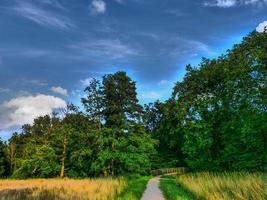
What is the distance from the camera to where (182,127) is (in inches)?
1842

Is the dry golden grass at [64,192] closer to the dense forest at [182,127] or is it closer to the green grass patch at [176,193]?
the green grass patch at [176,193]

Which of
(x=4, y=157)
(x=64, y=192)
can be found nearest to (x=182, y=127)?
(x=64, y=192)

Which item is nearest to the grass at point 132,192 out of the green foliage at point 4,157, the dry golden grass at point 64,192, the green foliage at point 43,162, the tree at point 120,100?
the dry golden grass at point 64,192

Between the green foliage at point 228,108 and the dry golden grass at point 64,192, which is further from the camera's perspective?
the green foliage at point 228,108

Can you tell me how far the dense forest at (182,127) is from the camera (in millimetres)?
38031

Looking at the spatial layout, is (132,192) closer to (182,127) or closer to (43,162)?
(182,127)

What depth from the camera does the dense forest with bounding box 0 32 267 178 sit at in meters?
38.0

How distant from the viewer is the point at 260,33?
39.5 metres

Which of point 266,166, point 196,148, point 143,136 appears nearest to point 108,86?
point 143,136

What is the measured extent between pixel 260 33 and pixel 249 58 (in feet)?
9.97

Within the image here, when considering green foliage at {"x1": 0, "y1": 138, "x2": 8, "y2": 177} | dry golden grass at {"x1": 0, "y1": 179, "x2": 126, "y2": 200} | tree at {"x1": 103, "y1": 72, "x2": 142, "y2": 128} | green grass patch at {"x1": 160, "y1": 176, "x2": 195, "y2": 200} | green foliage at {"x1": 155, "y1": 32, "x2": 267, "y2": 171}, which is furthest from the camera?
green foliage at {"x1": 0, "y1": 138, "x2": 8, "y2": 177}

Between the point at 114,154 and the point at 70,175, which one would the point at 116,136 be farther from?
the point at 70,175

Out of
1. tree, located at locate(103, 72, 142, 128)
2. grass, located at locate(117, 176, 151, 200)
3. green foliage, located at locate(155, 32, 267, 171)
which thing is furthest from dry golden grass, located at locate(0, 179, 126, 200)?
tree, located at locate(103, 72, 142, 128)

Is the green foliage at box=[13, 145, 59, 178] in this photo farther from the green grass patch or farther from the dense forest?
the green grass patch
